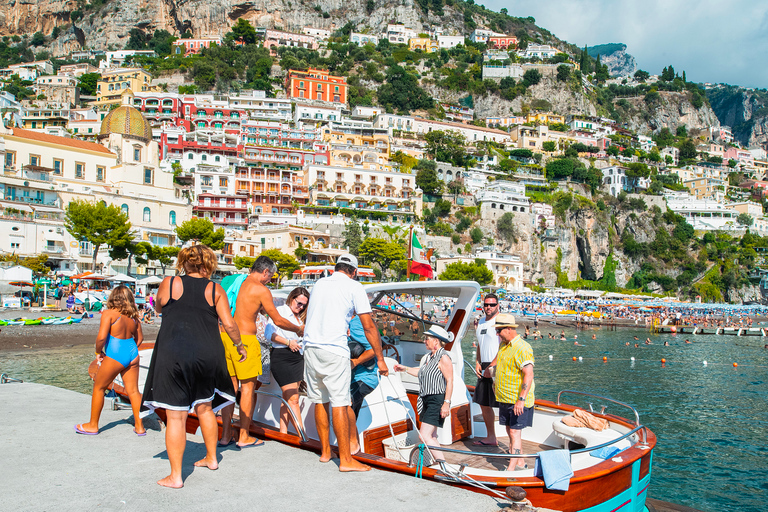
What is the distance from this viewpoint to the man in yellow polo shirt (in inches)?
197

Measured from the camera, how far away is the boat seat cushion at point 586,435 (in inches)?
216

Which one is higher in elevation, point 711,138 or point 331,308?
point 711,138

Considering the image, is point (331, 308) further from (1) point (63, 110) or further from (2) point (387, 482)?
(1) point (63, 110)

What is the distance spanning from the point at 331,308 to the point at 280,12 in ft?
425

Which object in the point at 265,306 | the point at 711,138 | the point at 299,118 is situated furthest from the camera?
the point at 711,138

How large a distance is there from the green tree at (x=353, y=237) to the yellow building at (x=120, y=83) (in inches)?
2039

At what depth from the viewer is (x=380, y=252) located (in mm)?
54906

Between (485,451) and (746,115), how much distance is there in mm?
224787

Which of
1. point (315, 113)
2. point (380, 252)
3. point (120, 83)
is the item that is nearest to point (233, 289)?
point (380, 252)

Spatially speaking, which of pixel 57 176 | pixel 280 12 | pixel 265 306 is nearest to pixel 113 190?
pixel 57 176

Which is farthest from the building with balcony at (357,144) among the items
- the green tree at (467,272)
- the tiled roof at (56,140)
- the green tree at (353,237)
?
the tiled roof at (56,140)

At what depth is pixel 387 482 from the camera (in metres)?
4.12

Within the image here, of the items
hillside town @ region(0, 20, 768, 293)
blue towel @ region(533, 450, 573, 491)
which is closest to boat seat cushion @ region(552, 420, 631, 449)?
blue towel @ region(533, 450, 573, 491)

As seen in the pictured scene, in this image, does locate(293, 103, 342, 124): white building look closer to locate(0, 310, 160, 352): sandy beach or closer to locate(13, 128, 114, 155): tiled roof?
locate(13, 128, 114, 155): tiled roof
